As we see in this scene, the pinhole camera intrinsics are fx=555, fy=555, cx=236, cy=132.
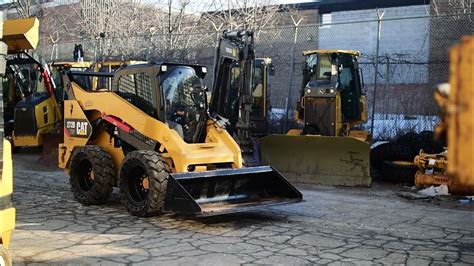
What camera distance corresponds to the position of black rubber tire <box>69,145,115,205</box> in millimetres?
8312

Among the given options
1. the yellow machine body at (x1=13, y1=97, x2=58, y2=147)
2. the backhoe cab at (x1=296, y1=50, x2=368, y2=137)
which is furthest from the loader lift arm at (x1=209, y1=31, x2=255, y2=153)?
the yellow machine body at (x1=13, y1=97, x2=58, y2=147)

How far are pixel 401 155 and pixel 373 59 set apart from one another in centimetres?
401

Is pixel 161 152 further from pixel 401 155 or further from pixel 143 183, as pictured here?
pixel 401 155

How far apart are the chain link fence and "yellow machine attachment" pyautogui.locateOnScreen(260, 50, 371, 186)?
1.01m

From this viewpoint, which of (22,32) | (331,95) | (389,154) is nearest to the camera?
(22,32)

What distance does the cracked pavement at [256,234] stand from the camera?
5809mm

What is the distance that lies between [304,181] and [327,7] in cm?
2769

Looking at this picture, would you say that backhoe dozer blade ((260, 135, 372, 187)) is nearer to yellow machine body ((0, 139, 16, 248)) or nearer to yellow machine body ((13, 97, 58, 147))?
yellow machine body ((13, 97, 58, 147))

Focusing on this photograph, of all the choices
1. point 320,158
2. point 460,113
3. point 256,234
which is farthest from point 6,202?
point 320,158

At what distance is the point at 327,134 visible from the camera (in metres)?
12.2

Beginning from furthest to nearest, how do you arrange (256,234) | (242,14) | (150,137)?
(242,14) → (150,137) → (256,234)

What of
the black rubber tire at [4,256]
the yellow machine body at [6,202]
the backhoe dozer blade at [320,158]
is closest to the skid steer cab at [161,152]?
the yellow machine body at [6,202]

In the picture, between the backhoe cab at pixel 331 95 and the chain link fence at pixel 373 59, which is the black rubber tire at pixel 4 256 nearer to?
the backhoe cab at pixel 331 95

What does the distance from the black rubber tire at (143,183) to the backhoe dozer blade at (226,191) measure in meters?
0.31
